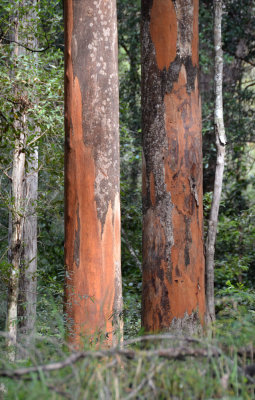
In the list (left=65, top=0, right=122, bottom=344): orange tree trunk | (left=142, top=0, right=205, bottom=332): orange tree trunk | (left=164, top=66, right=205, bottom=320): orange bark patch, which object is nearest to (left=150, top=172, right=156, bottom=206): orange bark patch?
(left=142, top=0, right=205, bottom=332): orange tree trunk

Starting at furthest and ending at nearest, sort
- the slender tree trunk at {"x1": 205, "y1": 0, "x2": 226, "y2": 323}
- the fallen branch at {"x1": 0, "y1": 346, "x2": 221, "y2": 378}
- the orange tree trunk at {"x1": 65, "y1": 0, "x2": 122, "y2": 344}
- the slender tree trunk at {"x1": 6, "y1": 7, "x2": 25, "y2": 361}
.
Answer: the slender tree trunk at {"x1": 205, "y1": 0, "x2": 226, "y2": 323} → the slender tree trunk at {"x1": 6, "y1": 7, "x2": 25, "y2": 361} → the orange tree trunk at {"x1": 65, "y1": 0, "x2": 122, "y2": 344} → the fallen branch at {"x1": 0, "y1": 346, "x2": 221, "y2": 378}

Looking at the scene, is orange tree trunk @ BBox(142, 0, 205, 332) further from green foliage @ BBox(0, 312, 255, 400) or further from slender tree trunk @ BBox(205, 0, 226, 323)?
green foliage @ BBox(0, 312, 255, 400)

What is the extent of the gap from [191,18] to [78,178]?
1.73m

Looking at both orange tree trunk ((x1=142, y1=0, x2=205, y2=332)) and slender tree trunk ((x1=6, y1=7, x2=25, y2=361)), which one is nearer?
orange tree trunk ((x1=142, y1=0, x2=205, y2=332))

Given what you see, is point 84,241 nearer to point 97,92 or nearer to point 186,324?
point 186,324

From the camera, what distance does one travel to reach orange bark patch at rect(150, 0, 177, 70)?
13.6 ft

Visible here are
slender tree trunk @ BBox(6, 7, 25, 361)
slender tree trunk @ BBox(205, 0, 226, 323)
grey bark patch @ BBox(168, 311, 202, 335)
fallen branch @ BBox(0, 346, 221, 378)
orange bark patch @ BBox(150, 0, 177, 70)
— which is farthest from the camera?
slender tree trunk @ BBox(205, 0, 226, 323)

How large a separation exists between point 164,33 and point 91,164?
1307 mm

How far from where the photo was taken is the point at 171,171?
4.04 metres

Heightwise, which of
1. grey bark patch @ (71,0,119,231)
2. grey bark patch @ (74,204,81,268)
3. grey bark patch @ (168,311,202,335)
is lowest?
grey bark patch @ (168,311,202,335)

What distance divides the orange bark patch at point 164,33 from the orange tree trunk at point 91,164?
40 cm

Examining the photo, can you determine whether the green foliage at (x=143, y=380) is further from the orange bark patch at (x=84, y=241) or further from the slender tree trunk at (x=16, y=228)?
the slender tree trunk at (x=16, y=228)

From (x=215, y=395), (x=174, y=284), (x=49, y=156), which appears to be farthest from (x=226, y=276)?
(x=215, y=395)

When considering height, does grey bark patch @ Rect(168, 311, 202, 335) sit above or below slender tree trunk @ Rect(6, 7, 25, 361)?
below
